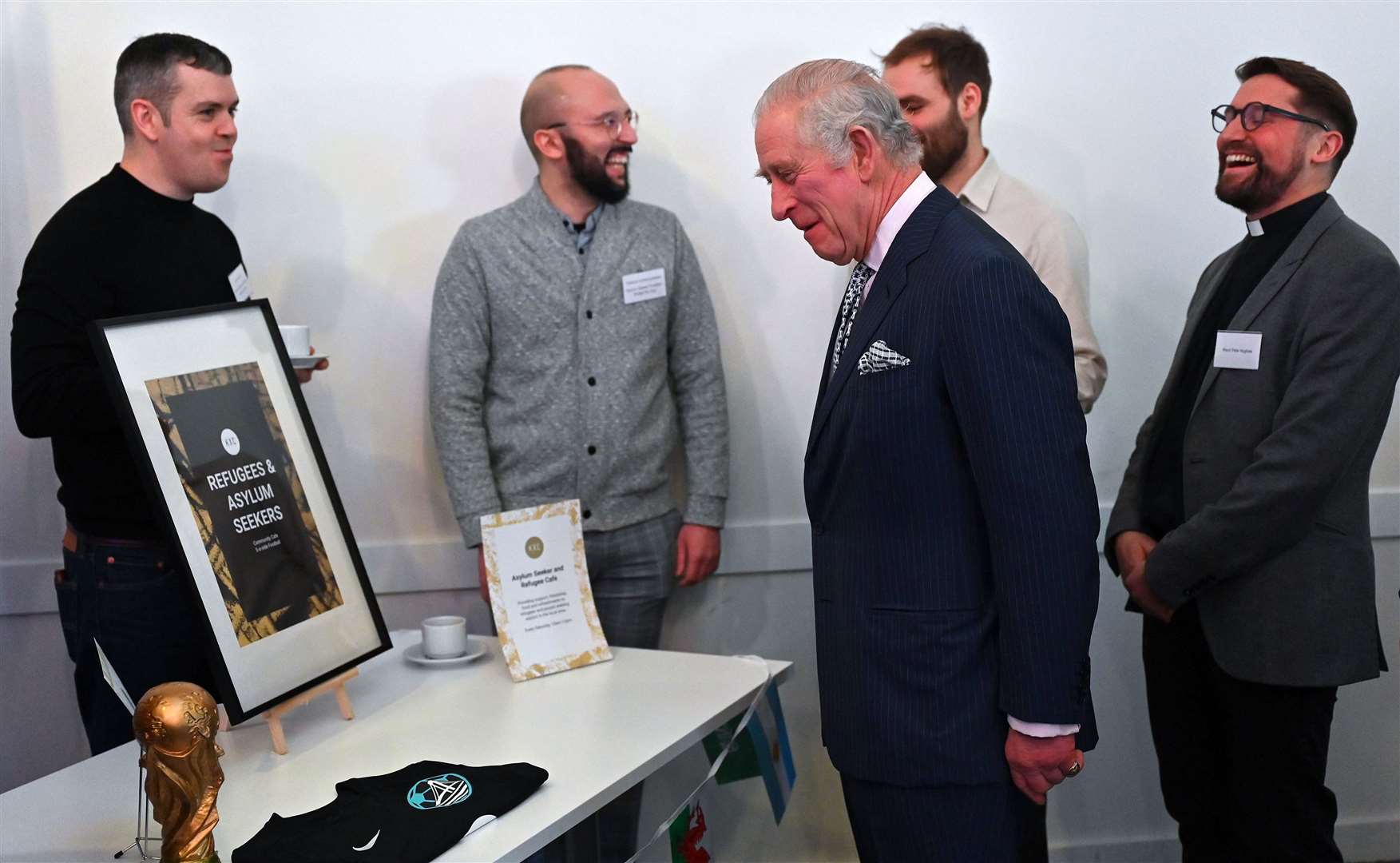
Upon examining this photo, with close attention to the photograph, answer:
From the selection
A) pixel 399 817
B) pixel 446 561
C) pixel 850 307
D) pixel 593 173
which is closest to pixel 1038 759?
pixel 850 307

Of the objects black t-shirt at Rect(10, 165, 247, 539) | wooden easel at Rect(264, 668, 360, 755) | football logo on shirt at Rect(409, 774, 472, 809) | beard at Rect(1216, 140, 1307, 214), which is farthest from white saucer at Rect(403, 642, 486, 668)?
beard at Rect(1216, 140, 1307, 214)

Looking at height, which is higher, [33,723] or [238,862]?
[238,862]

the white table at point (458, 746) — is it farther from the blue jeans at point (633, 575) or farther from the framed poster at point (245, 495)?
the blue jeans at point (633, 575)

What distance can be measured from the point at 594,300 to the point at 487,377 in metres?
0.32

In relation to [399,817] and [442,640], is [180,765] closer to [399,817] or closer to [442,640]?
[399,817]

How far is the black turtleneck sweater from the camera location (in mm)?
2359

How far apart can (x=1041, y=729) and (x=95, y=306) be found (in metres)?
1.77

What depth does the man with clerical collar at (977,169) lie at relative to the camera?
2.58m

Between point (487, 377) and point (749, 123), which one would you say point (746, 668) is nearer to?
point (487, 377)

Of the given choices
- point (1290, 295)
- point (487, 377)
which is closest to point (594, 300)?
point (487, 377)

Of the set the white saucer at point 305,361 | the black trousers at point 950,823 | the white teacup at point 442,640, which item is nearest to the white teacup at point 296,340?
the white saucer at point 305,361

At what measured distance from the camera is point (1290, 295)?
2.22 metres

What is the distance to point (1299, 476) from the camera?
6.93 feet

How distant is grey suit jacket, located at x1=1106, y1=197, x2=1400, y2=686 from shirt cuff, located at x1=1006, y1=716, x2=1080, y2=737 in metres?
0.87
